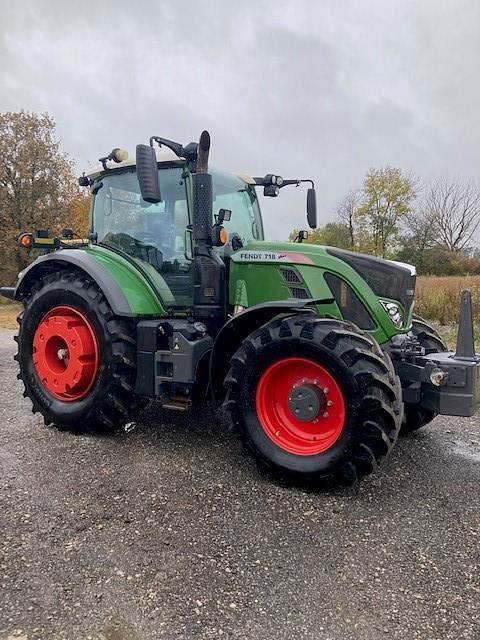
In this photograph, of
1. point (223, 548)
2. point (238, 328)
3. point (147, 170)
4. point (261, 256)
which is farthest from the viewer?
point (261, 256)

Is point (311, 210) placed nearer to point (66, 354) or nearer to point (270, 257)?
point (270, 257)

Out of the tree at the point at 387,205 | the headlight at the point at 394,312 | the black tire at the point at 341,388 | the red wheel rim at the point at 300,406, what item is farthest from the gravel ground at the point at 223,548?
the tree at the point at 387,205

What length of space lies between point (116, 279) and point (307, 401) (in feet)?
6.28

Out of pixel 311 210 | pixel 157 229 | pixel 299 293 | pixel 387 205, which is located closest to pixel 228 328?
pixel 299 293

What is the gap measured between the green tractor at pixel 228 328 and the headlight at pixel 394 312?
1 centimetres

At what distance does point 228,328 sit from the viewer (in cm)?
366

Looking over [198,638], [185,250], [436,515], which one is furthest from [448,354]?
[198,638]

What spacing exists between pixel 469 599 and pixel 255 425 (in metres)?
1.60

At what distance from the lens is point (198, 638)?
2025 millimetres

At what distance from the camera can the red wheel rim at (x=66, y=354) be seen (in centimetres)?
422

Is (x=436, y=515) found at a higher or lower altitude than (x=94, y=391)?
lower

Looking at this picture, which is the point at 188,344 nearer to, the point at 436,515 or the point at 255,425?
the point at 255,425

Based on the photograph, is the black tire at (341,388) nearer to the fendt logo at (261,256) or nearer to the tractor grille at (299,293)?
the tractor grille at (299,293)

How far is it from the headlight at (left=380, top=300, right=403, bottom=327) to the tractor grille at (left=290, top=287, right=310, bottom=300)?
553 mm
